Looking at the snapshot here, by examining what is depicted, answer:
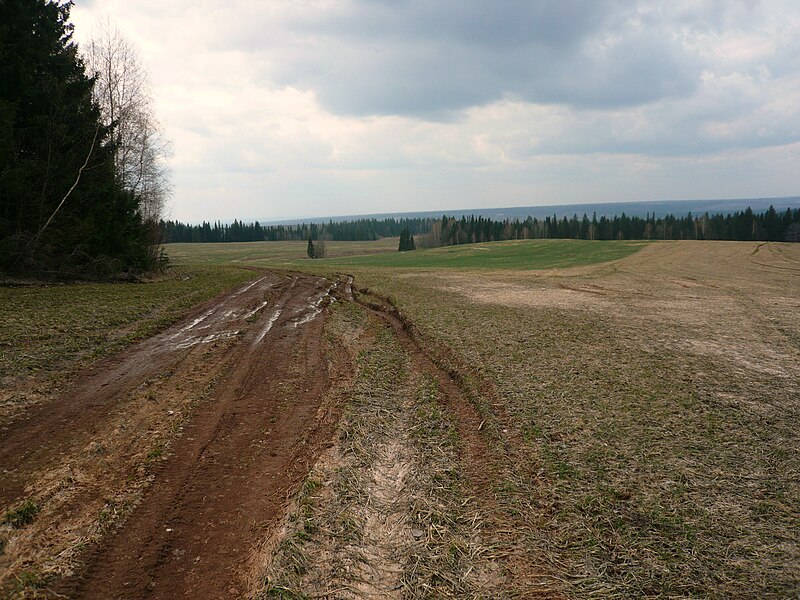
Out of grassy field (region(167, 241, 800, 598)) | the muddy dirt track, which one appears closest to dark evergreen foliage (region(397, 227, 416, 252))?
grassy field (region(167, 241, 800, 598))

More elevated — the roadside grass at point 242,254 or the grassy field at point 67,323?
the roadside grass at point 242,254

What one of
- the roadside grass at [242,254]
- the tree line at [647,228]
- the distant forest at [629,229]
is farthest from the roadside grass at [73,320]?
the tree line at [647,228]

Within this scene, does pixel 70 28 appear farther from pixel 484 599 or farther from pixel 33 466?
pixel 484 599

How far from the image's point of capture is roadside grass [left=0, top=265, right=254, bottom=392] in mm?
9789

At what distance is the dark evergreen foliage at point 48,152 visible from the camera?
67.3 ft

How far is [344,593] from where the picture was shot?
3.93m

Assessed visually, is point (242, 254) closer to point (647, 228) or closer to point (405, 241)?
point (405, 241)

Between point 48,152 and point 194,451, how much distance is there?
23841mm

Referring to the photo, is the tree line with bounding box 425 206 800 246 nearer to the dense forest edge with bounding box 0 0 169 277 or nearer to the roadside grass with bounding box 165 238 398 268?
the roadside grass with bounding box 165 238 398 268

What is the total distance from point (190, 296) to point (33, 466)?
15.8m

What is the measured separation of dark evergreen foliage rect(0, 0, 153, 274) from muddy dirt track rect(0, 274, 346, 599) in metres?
14.9

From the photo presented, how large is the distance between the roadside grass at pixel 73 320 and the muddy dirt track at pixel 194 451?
964 millimetres

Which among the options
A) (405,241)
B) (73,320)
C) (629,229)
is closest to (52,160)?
(73,320)

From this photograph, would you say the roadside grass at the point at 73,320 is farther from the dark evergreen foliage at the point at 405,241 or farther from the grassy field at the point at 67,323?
the dark evergreen foliage at the point at 405,241
